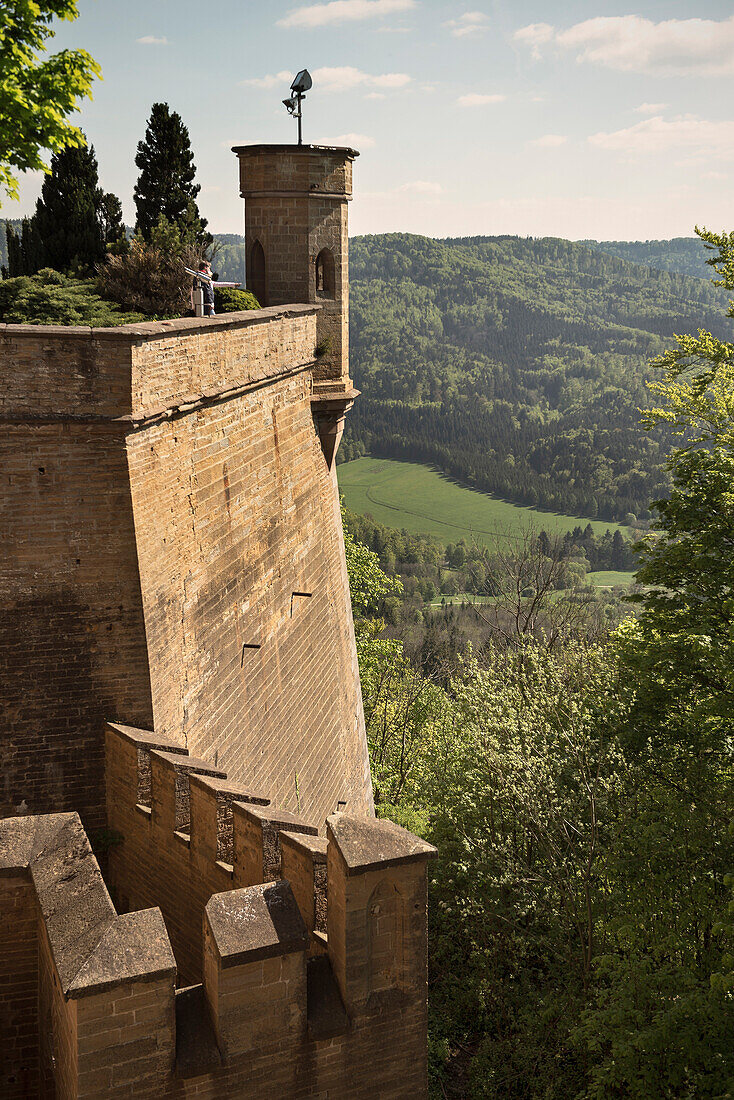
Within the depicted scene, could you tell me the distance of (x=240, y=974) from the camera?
207 inches

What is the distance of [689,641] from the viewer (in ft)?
46.2

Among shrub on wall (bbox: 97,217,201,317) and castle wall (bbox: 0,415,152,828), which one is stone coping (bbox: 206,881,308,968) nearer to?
castle wall (bbox: 0,415,152,828)

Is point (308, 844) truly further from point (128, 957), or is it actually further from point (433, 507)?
point (433, 507)

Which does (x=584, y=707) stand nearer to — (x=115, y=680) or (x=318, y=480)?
(x=318, y=480)

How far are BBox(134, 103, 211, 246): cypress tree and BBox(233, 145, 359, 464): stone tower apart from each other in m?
6.07

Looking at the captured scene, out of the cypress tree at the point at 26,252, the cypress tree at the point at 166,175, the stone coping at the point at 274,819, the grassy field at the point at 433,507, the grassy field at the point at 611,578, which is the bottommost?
the grassy field at the point at 611,578

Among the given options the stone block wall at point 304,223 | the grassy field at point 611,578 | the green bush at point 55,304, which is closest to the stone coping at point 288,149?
the stone block wall at point 304,223

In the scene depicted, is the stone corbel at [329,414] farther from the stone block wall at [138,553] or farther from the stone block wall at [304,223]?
the stone block wall at [138,553]

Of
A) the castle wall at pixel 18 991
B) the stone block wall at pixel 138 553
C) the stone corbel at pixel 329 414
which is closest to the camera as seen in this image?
the castle wall at pixel 18 991

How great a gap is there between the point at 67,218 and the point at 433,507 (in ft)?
473

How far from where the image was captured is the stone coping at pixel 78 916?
4.96 m

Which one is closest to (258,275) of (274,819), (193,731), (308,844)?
(193,731)

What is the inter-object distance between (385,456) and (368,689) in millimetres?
161935

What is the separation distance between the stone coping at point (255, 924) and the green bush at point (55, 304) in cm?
1077
